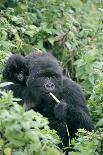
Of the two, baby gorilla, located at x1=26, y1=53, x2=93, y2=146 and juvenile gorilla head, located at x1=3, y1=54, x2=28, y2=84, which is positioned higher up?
juvenile gorilla head, located at x1=3, y1=54, x2=28, y2=84

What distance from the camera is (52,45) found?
818cm

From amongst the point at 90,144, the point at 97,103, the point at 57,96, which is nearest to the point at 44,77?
the point at 57,96

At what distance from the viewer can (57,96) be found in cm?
584

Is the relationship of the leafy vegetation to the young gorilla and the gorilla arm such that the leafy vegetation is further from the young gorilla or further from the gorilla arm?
the young gorilla

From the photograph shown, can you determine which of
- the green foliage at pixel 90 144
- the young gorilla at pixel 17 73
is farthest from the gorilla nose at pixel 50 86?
the green foliage at pixel 90 144

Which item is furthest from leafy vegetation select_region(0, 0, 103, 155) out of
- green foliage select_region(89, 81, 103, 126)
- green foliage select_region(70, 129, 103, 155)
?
green foliage select_region(70, 129, 103, 155)

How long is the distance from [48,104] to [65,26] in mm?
2804

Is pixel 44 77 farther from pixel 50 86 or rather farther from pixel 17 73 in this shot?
pixel 17 73

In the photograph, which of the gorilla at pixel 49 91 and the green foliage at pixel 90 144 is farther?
the gorilla at pixel 49 91

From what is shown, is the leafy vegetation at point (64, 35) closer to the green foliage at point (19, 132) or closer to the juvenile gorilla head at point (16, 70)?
the juvenile gorilla head at point (16, 70)

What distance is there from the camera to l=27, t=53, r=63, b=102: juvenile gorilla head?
18.8 ft

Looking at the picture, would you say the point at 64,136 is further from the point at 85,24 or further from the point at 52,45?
the point at 85,24

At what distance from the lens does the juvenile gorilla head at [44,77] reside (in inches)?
225

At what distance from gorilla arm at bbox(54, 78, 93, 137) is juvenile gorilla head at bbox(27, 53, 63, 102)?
0.16 m
